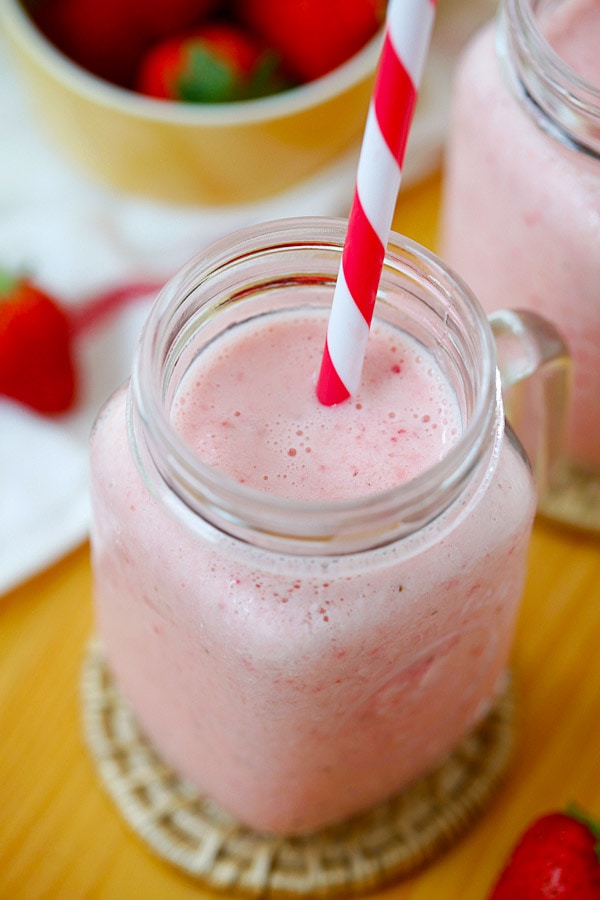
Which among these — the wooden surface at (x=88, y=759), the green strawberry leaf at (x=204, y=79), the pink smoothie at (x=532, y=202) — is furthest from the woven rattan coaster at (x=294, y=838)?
the green strawberry leaf at (x=204, y=79)

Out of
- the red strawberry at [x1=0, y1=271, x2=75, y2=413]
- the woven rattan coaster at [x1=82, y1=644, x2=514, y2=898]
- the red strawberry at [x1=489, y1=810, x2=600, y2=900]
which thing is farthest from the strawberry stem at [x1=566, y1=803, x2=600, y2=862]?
the red strawberry at [x1=0, y1=271, x2=75, y2=413]

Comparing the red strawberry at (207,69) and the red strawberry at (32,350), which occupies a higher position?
the red strawberry at (207,69)

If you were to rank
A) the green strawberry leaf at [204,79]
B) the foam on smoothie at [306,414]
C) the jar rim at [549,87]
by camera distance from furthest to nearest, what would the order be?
1. the green strawberry leaf at [204,79]
2. the jar rim at [549,87]
3. the foam on smoothie at [306,414]

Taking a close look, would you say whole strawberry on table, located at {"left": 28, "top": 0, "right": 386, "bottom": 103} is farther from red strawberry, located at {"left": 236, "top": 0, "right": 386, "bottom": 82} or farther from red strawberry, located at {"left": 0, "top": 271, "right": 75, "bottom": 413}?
red strawberry, located at {"left": 0, "top": 271, "right": 75, "bottom": 413}

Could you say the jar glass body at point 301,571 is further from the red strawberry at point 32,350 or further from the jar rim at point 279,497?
the red strawberry at point 32,350

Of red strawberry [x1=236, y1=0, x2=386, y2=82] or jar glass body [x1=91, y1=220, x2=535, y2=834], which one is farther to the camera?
red strawberry [x1=236, y1=0, x2=386, y2=82]

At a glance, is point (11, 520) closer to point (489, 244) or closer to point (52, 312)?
point (52, 312)

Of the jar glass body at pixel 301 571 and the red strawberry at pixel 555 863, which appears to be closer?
the jar glass body at pixel 301 571
